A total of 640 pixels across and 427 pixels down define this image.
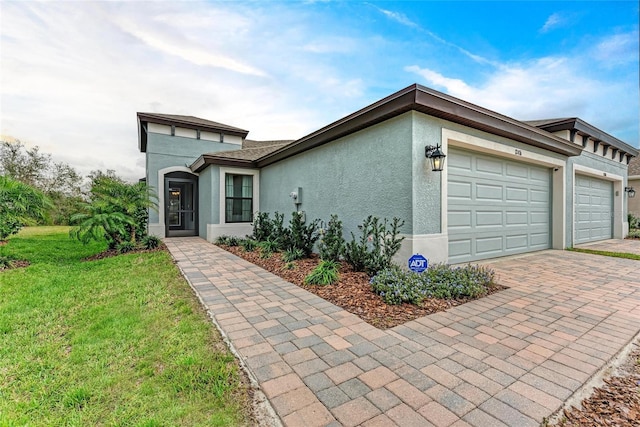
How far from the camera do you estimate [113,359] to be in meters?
2.40

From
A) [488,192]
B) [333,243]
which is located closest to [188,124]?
[333,243]

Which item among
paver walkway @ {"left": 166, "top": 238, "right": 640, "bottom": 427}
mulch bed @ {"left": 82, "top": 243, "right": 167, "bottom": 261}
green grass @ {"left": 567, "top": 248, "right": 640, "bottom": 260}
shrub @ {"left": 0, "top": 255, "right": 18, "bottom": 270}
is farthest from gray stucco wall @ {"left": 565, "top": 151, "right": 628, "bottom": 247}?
shrub @ {"left": 0, "top": 255, "right": 18, "bottom": 270}

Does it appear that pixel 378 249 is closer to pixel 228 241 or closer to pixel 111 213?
pixel 228 241

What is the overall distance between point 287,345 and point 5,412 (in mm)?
1837

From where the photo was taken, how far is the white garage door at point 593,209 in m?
8.91

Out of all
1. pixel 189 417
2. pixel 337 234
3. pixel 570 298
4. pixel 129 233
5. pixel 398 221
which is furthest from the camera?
pixel 129 233

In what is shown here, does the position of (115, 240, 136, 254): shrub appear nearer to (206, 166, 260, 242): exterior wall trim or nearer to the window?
(206, 166, 260, 242): exterior wall trim

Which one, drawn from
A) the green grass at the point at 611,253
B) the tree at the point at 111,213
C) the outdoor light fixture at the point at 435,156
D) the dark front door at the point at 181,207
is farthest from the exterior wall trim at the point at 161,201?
the green grass at the point at 611,253

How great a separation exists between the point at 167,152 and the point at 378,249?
9956 millimetres

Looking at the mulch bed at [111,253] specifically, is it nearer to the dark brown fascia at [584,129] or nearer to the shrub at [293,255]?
the shrub at [293,255]

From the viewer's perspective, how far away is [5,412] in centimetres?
179

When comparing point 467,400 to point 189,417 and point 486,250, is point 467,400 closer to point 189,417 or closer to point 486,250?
point 189,417

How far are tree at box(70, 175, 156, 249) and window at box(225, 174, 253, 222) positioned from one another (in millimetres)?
2359

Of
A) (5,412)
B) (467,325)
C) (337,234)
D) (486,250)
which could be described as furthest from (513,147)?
(5,412)
